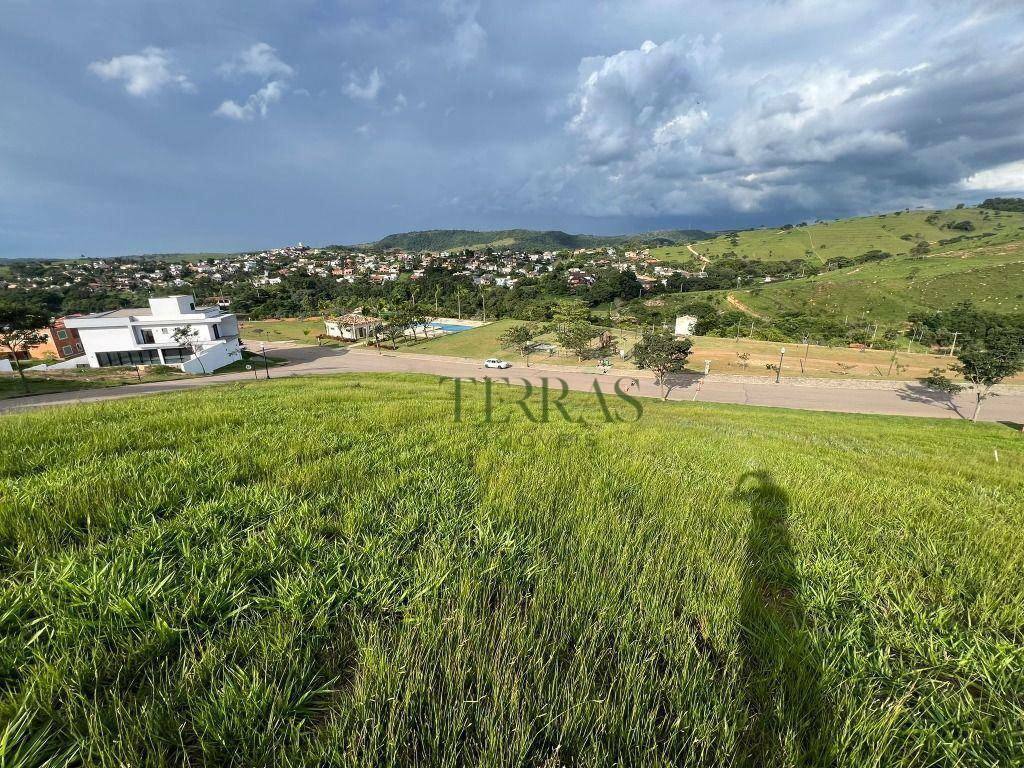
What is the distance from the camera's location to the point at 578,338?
144 feet

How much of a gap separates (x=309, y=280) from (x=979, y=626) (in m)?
135

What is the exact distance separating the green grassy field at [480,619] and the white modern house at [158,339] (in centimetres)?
4186

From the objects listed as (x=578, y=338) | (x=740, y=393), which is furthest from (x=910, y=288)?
(x=578, y=338)

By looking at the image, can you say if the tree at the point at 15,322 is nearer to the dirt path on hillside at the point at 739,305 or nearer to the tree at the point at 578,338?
the tree at the point at 578,338

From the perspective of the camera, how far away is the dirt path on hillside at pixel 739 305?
72.8 metres

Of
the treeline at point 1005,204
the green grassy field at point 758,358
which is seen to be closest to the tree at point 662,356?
the green grassy field at point 758,358

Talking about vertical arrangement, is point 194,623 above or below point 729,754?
above

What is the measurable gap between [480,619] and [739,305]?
91.6 meters

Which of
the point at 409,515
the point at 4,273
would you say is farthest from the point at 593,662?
the point at 4,273

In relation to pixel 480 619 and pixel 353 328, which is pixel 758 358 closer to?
pixel 480 619

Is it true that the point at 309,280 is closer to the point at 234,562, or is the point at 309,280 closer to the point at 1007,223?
the point at 234,562

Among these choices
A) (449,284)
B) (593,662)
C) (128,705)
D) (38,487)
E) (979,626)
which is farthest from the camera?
(449,284)

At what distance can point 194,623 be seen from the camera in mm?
1705

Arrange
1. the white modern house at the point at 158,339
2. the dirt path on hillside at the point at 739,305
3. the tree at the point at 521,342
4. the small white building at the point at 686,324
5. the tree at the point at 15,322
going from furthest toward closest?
the dirt path on hillside at the point at 739,305, the small white building at the point at 686,324, the tree at the point at 521,342, the white modern house at the point at 158,339, the tree at the point at 15,322
